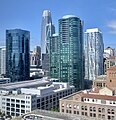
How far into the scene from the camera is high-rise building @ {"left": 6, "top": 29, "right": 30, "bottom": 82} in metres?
63.9

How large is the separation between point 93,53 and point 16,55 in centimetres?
2706

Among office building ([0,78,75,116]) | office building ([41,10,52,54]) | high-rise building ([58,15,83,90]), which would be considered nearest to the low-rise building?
office building ([0,78,75,116])

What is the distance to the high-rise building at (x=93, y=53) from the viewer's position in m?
74.8

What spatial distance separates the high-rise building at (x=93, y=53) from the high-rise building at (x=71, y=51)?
1756 cm

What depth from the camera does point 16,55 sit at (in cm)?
6406

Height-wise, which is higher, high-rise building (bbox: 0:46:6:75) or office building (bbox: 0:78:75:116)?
high-rise building (bbox: 0:46:6:75)

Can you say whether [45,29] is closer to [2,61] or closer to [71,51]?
[2,61]

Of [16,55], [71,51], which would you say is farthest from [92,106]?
[16,55]

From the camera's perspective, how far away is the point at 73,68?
184 ft

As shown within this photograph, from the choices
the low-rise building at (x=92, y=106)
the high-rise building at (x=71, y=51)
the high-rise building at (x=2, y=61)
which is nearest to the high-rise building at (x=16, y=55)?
the high-rise building at (x=71, y=51)

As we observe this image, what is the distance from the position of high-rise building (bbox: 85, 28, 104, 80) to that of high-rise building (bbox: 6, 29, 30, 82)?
21500mm

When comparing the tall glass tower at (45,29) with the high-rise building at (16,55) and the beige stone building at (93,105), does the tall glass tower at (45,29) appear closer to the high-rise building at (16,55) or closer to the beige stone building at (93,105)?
the high-rise building at (16,55)

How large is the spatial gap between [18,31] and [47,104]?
3278 cm

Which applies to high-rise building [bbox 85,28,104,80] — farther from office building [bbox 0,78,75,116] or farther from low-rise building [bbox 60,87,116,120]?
low-rise building [bbox 60,87,116,120]
